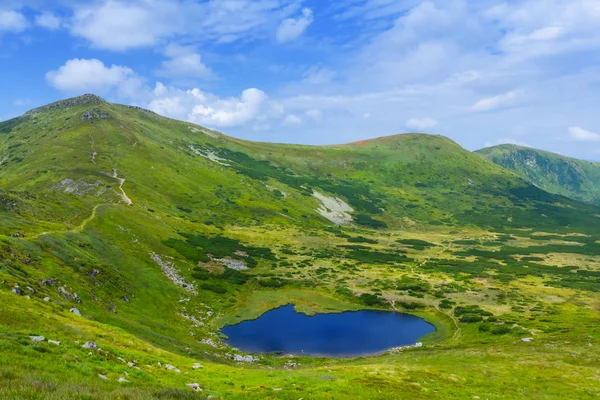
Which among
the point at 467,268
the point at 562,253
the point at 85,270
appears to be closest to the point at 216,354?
the point at 85,270

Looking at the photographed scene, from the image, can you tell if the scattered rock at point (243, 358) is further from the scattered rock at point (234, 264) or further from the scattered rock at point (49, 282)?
the scattered rock at point (234, 264)

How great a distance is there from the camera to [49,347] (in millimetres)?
23953

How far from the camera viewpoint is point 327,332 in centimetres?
8438

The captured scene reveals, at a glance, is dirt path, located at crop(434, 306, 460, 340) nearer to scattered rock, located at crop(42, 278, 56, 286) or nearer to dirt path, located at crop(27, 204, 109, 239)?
scattered rock, located at crop(42, 278, 56, 286)

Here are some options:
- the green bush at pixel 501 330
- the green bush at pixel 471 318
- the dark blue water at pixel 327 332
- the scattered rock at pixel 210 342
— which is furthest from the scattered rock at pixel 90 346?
the green bush at pixel 471 318

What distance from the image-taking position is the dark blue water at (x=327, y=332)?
74.7m

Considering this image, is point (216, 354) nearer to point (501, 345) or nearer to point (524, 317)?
point (501, 345)

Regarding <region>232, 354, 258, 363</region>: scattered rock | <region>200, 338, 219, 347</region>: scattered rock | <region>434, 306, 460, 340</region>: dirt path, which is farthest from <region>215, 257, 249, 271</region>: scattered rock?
<region>434, 306, 460, 340</region>: dirt path

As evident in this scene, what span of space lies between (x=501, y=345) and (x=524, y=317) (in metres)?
30.1

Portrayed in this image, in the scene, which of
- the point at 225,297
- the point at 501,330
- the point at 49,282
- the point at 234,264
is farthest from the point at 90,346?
the point at 234,264

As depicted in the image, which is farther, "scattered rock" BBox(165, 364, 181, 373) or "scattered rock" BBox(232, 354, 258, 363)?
"scattered rock" BBox(232, 354, 258, 363)

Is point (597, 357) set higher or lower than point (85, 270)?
lower

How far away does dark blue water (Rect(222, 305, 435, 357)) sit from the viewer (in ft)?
245

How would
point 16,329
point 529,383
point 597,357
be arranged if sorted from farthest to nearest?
point 597,357 < point 529,383 < point 16,329
